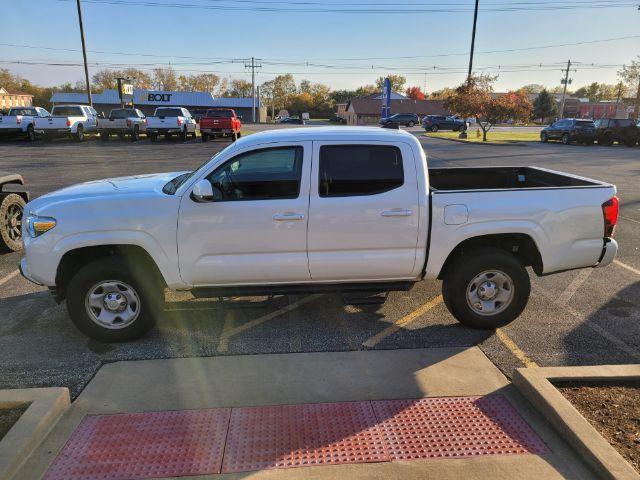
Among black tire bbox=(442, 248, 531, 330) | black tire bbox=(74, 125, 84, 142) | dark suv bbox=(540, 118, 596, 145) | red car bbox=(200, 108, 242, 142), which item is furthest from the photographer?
dark suv bbox=(540, 118, 596, 145)

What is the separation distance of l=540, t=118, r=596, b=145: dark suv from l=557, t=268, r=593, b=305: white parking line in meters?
30.2

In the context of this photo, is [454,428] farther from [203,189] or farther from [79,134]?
[79,134]

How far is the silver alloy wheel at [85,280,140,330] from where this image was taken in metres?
4.30

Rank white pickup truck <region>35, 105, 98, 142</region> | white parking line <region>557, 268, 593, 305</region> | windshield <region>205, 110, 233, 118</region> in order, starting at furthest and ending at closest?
windshield <region>205, 110, 233, 118</region> < white pickup truck <region>35, 105, 98, 142</region> < white parking line <region>557, 268, 593, 305</region>

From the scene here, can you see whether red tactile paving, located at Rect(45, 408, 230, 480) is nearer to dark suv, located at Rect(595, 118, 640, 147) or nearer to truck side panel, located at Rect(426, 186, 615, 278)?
truck side panel, located at Rect(426, 186, 615, 278)

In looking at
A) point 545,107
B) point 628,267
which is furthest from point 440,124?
point 545,107

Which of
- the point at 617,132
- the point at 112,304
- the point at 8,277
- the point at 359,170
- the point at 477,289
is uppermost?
the point at 359,170

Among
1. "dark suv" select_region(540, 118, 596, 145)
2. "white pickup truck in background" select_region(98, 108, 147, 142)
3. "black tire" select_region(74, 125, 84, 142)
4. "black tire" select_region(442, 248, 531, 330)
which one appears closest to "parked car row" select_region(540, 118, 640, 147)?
"dark suv" select_region(540, 118, 596, 145)

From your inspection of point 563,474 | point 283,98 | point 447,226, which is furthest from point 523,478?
point 283,98

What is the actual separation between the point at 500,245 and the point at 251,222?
2.42 m

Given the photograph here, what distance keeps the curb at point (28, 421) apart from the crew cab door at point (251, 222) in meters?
1.39

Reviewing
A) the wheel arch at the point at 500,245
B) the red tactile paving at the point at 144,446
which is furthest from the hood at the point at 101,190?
the wheel arch at the point at 500,245

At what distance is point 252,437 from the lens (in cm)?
312

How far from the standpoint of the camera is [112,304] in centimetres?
433
